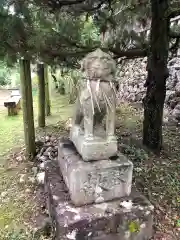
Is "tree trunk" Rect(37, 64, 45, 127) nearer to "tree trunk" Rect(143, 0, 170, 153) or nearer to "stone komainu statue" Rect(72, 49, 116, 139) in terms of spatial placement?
"tree trunk" Rect(143, 0, 170, 153)

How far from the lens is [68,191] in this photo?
7.34 feet

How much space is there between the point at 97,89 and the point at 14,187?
1.87 m

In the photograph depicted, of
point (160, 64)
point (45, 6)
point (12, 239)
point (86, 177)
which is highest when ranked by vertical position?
point (45, 6)

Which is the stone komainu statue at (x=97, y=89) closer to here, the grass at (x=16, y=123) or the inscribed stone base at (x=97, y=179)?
the inscribed stone base at (x=97, y=179)

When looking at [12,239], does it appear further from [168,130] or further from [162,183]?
[168,130]

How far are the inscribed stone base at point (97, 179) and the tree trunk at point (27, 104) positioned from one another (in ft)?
5.43

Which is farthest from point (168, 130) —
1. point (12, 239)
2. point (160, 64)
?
point (12, 239)

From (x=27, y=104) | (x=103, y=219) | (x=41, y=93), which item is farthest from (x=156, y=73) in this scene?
(x=41, y=93)

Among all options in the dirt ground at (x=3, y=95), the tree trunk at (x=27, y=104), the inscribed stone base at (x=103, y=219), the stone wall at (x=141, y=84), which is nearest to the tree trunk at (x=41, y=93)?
the tree trunk at (x=27, y=104)

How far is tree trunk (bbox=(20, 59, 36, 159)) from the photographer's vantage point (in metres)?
3.55

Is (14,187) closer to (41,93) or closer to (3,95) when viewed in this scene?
(41,93)

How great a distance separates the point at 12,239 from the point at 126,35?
2.87 metres

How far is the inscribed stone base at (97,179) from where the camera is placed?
80.7 inches

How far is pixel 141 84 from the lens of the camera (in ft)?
22.7
